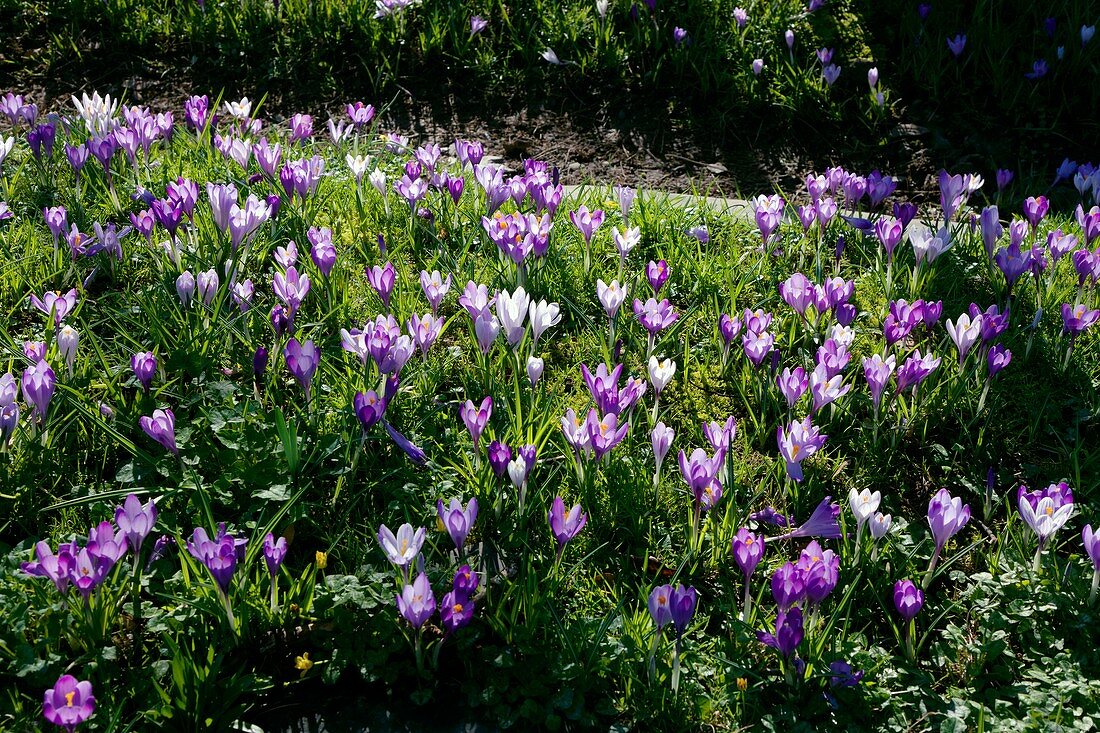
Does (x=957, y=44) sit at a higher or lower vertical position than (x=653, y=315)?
higher

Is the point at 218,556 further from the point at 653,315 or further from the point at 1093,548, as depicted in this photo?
the point at 1093,548

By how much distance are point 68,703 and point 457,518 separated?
810 mm

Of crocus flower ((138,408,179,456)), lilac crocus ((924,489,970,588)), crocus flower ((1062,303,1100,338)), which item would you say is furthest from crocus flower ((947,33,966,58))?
Answer: crocus flower ((138,408,179,456))

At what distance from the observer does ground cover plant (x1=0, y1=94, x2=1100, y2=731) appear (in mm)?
1951

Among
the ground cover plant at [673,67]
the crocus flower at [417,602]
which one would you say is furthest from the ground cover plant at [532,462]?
the ground cover plant at [673,67]

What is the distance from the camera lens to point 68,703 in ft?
5.51

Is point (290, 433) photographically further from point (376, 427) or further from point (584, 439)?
point (584, 439)

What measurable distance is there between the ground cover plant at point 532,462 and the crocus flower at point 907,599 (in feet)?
0.04

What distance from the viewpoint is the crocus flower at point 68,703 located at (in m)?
1.64

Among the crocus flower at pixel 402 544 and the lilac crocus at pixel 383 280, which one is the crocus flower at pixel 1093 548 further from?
the lilac crocus at pixel 383 280

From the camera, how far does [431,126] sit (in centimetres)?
481

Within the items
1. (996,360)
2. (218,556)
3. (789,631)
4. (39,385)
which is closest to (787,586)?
(789,631)

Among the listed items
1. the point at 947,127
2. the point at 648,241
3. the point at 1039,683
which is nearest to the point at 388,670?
the point at 1039,683

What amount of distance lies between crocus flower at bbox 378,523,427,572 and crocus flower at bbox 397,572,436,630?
75 mm
